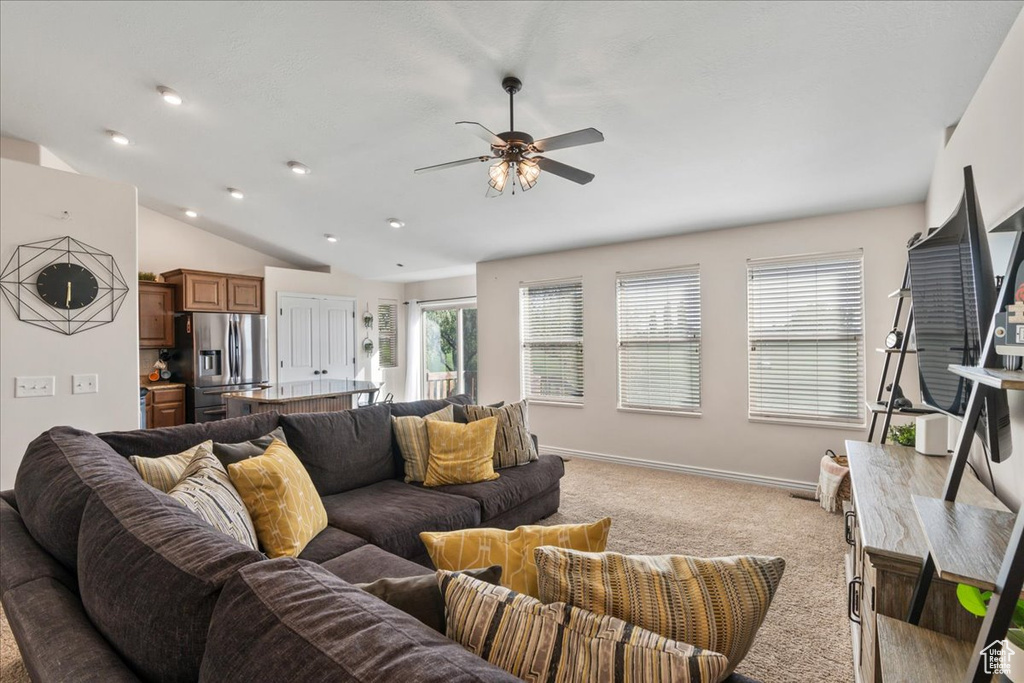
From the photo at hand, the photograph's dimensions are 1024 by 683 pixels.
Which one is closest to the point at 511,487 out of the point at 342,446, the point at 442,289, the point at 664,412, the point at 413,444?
the point at 413,444

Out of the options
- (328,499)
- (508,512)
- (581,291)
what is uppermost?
(581,291)

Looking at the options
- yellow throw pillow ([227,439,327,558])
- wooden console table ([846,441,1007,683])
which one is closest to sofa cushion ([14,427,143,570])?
yellow throw pillow ([227,439,327,558])

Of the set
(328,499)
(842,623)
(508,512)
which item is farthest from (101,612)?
(842,623)

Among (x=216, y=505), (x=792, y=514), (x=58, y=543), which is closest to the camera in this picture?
(x=58, y=543)

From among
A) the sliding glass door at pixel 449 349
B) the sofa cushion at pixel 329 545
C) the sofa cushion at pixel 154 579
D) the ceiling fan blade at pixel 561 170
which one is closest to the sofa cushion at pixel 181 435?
the sofa cushion at pixel 329 545

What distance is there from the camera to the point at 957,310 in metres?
1.70

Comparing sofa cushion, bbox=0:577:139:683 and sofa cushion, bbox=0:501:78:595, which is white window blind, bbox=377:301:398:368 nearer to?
sofa cushion, bbox=0:501:78:595

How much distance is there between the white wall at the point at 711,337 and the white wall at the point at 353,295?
253cm

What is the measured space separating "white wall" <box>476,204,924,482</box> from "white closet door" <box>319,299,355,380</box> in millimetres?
2556

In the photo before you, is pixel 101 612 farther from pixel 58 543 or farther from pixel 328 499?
pixel 328 499

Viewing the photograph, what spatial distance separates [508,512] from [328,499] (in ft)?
3.45

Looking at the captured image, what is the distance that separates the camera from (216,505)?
152cm

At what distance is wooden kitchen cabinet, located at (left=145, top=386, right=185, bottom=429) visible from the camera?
17.1ft

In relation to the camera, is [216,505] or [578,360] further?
[578,360]
